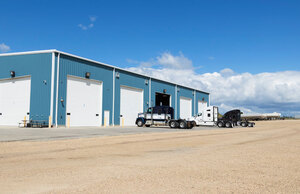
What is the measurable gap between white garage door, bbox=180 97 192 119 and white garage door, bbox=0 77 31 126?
28.8 meters

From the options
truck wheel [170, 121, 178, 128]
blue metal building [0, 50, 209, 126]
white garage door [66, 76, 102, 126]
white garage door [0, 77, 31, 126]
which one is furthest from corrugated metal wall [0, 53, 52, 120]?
truck wheel [170, 121, 178, 128]

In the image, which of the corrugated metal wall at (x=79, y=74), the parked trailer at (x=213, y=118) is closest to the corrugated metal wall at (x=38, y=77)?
the corrugated metal wall at (x=79, y=74)

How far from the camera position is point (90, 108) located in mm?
33125

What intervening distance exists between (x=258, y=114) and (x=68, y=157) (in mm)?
93084

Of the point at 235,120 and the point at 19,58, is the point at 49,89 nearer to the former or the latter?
the point at 19,58

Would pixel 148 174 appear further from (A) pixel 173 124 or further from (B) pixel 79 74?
(B) pixel 79 74

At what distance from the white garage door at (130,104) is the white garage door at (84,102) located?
4.61 meters

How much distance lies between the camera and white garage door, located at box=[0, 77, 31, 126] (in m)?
30.6

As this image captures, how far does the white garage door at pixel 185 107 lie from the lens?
168ft

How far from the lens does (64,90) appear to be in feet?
97.2

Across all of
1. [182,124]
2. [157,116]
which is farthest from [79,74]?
[182,124]

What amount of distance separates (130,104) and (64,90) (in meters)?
12.0

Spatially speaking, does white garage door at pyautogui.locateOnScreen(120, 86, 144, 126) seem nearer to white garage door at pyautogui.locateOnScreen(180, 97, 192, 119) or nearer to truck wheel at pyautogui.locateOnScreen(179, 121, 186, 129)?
truck wheel at pyautogui.locateOnScreen(179, 121, 186, 129)

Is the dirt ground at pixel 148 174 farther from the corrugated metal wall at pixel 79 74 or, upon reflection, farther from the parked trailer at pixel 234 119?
the parked trailer at pixel 234 119
